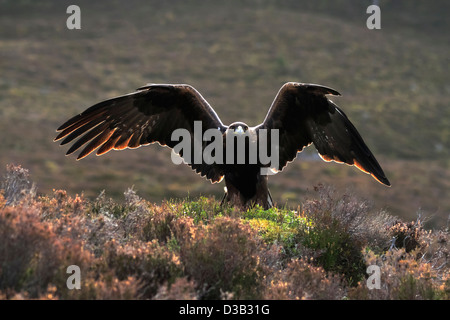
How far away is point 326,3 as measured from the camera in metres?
80.4

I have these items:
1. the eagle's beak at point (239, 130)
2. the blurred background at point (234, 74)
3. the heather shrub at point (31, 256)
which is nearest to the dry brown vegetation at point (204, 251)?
the heather shrub at point (31, 256)

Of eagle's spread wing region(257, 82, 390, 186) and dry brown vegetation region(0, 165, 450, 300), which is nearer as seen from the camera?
dry brown vegetation region(0, 165, 450, 300)

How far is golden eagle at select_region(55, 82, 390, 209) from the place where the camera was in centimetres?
927

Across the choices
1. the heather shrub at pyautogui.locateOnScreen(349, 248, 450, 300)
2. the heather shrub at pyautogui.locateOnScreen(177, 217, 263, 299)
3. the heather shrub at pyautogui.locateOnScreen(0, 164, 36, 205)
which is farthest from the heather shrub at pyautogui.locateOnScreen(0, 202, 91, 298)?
the heather shrub at pyautogui.locateOnScreen(349, 248, 450, 300)

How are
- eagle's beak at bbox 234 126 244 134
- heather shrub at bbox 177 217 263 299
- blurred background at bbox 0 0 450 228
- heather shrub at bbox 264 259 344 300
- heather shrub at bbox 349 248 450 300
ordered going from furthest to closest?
1. blurred background at bbox 0 0 450 228
2. eagle's beak at bbox 234 126 244 134
3. heather shrub at bbox 349 248 450 300
4. heather shrub at bbox 177 217 263 299
5. heather shrub at bbox 264 259 344 300

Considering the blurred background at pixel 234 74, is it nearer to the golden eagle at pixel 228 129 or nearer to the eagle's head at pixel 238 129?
the golden eagle at pixel 228 129

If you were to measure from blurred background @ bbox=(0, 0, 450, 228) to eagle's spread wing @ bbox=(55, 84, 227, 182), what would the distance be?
82.4 ft

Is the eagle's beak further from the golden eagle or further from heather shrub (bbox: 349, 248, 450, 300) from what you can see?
heather shrub (bbox: 349, 248, 450, 300)

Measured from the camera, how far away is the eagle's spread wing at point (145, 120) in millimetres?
9672

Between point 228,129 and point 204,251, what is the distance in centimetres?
348

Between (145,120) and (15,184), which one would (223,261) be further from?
(145,120)

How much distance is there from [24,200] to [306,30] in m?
67.8

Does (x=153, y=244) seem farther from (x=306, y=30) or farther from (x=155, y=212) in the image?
(x=306, y=30)

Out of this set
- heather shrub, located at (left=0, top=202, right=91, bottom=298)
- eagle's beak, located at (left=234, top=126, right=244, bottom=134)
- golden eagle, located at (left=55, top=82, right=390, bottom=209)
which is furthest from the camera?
golden eagle, located at (left=55, top=82, right=390, bottom=209)
